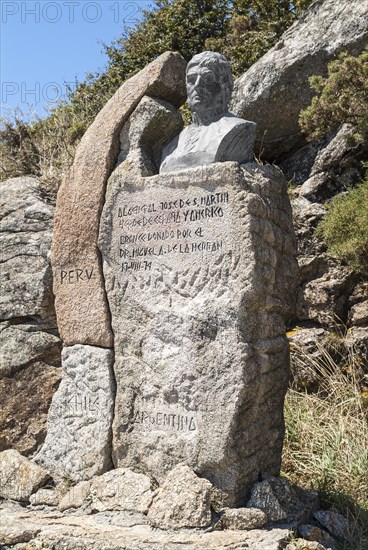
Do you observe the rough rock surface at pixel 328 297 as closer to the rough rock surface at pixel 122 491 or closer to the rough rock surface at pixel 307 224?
the rough rock surface at pixel 307 224

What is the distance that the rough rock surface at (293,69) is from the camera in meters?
7.79

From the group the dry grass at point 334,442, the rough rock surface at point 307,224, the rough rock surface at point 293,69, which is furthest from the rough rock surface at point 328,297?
the rough rock surface at point 293,69

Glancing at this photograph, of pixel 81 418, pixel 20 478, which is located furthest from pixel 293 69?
pixel 20 478

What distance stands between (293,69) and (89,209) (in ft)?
14.4

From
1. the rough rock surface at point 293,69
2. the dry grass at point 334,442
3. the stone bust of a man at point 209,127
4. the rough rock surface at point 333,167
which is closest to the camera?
the stone bust of a man at point 209,127

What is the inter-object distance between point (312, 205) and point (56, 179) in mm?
2751

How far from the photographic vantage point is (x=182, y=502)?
371 centimetres

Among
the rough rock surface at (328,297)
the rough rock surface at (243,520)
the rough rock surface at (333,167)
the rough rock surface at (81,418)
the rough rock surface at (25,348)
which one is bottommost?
the rough rock surface at (243,520)

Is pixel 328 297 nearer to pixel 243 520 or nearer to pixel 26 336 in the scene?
pixel 26 336

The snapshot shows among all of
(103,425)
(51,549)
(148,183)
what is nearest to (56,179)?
(148,183)

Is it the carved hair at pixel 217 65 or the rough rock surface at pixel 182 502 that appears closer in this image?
the rough rock surface at pixel 182 502

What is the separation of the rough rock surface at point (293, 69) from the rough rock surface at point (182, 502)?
508cm

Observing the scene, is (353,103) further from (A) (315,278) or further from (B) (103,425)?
(B) (103,425)

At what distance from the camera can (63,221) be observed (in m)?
4.73
